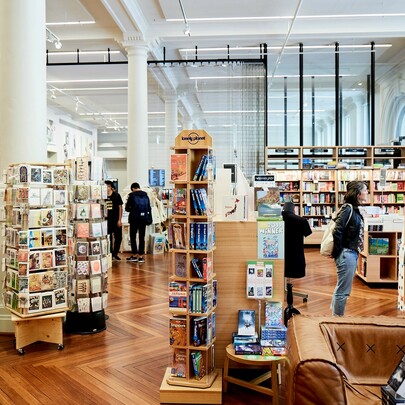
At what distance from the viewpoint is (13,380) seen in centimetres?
358

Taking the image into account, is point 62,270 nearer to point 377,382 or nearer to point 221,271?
point 221,271

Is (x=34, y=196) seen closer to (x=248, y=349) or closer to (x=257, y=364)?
(x=248, y=349)

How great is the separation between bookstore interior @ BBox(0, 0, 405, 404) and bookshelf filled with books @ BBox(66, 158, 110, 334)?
0.01 metres

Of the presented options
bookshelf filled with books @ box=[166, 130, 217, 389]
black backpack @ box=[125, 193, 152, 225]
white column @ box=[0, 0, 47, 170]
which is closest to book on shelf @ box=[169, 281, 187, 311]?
bookshelf filled with books @ box=[166, 130, 217, 389]

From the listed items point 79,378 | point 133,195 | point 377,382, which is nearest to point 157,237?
point 133,195

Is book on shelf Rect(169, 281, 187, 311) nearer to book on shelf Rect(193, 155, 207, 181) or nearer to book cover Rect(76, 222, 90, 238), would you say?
book on shelf Rect(193, 155, 207, 181)

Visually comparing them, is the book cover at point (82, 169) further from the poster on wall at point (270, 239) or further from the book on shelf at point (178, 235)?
the poster on wall at point (270, 239)

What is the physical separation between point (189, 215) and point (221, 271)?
2.00 feet

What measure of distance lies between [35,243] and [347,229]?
2900mm

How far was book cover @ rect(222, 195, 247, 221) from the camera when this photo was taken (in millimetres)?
3611

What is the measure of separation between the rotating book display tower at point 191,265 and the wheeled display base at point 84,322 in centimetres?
166

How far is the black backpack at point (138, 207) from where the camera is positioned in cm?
896

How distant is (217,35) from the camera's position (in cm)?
1037

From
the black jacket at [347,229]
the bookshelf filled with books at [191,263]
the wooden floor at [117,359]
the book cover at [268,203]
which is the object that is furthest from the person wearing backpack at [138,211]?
the bookshelf filled with books at [191,263]
